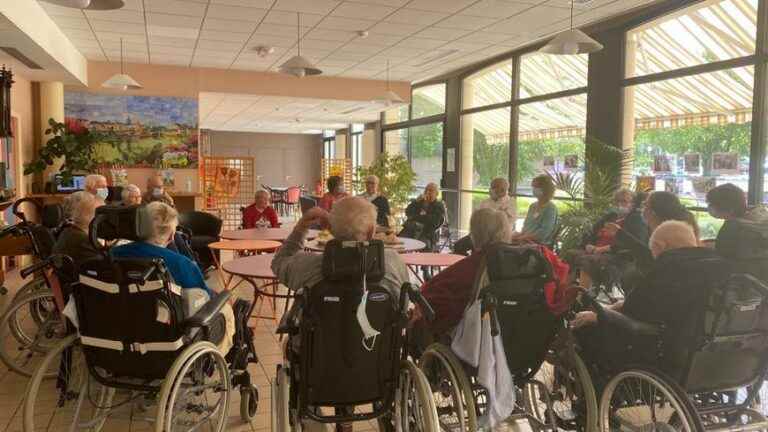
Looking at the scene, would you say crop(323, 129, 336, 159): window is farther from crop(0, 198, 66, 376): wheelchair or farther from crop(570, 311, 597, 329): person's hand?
crop(570, 311, 597, 329): person's hand

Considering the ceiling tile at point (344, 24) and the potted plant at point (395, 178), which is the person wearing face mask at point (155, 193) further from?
the potted plant at point (395, 178)

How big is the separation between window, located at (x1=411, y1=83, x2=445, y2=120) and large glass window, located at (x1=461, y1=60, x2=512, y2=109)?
82 centimetres

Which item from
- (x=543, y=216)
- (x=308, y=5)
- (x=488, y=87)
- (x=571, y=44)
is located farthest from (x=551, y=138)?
(x=308, y=5)

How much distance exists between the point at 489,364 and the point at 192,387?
1.20m

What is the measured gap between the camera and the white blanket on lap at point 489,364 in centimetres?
221

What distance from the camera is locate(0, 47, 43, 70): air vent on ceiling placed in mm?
5740

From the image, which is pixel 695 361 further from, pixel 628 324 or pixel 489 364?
pixel 489 364

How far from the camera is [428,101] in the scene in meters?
11.5

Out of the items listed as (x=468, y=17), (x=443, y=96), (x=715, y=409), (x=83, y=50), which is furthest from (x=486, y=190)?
(x=715, y=409)

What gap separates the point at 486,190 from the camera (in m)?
9.80

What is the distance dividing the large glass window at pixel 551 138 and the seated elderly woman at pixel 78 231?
553 cm

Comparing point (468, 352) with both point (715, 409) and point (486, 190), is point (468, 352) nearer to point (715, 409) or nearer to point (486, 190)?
point (715, 409)

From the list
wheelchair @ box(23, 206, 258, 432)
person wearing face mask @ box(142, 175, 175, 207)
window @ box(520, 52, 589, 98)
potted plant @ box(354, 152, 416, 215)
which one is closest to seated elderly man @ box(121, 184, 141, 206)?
person wearing face mask @ box(142, 175, 175, 207)

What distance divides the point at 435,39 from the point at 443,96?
393cm
